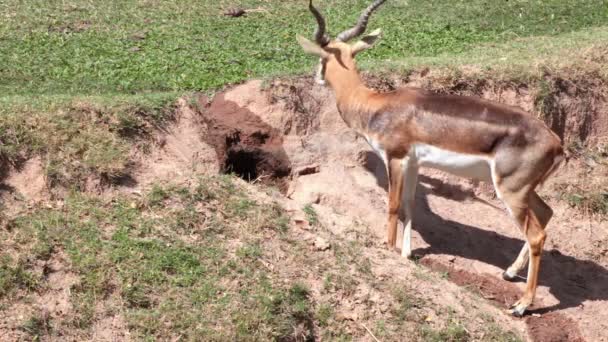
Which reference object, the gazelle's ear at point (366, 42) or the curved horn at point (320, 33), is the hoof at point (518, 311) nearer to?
the gazelle's ear at point (366, 42)

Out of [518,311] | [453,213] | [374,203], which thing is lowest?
[518,311]

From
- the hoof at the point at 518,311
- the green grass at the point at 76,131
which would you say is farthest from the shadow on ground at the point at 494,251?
the green grass at the point at 76,131

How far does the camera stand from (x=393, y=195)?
360 inches

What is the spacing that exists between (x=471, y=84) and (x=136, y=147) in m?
4.19

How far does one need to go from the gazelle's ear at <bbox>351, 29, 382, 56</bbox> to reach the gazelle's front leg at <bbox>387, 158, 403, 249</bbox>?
58.3 inches

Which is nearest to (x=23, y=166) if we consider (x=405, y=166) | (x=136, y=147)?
(x=136, y=147)

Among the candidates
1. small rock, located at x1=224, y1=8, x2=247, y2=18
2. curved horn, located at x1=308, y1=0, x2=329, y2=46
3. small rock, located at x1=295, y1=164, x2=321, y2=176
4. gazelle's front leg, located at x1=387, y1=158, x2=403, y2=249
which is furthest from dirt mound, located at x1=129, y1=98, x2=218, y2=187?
small rock, located at x1=224, y1=8, x2=247, y2=18

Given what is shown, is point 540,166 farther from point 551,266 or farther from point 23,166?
point 23,166

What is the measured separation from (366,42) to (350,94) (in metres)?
0.83

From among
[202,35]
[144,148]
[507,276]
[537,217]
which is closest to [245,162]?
[144,148]

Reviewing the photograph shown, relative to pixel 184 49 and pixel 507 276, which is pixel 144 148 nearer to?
pixel 184 49

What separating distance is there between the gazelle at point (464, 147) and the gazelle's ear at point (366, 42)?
0.57 metres

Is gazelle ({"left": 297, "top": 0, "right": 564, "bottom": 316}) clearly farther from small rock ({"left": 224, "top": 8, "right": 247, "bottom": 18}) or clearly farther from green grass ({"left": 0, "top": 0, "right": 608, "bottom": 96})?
small rock ({"left": 224, "top": 8, "right": 247, "bottom": 18})

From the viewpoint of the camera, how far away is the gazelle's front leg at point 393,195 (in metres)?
9.07
